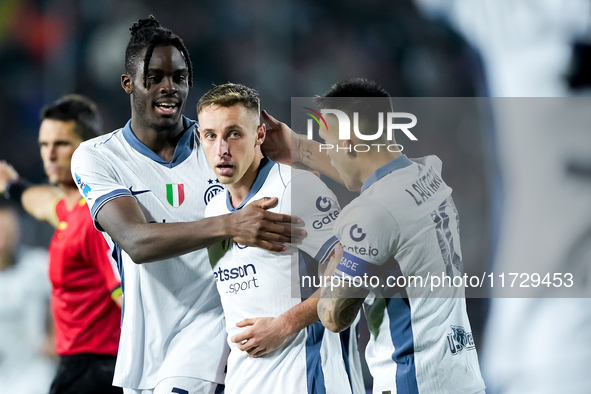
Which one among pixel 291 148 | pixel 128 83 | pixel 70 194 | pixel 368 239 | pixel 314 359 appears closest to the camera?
pixel 368 239

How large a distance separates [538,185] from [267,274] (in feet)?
10.0

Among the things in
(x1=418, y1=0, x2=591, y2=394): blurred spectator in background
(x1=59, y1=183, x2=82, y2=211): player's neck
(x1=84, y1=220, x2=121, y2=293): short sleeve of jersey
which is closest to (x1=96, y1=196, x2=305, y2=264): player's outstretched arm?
(x1=84, y1=220, x2=121, y2=293): short sleeve of jersey

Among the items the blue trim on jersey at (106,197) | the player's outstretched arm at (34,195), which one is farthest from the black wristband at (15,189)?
the blue trim on jersey at (106,197)

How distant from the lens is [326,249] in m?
2.13

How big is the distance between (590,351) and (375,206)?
3038mm

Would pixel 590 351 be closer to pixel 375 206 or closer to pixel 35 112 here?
pixel 375 206

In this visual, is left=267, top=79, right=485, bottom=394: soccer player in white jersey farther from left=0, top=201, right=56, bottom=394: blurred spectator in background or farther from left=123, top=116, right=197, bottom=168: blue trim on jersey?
left=0, top=201, right=56, bottom=394: blurred spectator in background

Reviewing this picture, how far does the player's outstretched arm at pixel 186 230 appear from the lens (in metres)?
2.12

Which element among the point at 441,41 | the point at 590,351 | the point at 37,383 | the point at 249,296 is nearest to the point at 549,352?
the point at 590,351

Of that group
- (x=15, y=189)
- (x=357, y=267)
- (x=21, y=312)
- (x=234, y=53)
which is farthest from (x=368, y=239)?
(x=21, y=312)

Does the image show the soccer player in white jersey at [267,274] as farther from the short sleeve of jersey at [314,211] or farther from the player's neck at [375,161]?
the player's neck at [375,161]

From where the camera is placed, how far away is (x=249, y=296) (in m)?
2.20

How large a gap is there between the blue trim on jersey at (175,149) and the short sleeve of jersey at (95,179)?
0.15 meters

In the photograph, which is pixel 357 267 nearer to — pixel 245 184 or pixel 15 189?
pixel 245 184
